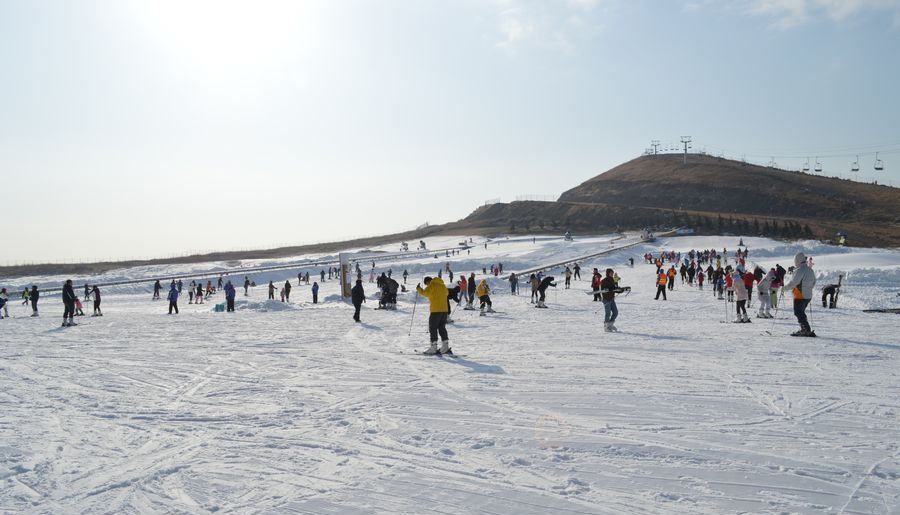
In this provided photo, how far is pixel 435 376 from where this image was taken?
352 inches

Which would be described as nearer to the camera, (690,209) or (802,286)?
(802,286)

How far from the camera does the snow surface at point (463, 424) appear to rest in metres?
4.56

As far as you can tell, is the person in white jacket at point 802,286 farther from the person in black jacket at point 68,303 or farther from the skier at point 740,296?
the person in black jacket at point 68,303

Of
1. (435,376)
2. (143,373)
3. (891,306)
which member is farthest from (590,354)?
(891,306)

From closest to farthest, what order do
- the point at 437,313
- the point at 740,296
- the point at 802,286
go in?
the point at 437,313, the point at 802,286, the point at 740,296

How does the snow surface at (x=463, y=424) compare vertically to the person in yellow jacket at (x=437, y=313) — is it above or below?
below

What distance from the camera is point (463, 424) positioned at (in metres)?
6.32

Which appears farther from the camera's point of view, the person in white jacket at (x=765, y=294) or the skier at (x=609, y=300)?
the person in white jacket at (x=765, y=294)

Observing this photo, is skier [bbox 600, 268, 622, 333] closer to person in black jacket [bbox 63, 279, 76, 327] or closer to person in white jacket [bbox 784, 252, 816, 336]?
person in white jacket [bbox 784, 252, 816, 336]

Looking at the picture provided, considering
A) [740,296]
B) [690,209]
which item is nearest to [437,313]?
[740,296]

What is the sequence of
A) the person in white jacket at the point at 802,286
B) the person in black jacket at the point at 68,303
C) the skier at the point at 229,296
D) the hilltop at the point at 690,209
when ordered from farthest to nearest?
the hilltop at the point at 690,209, the skier at the point at 229,296, the person in black jacket at the point at 68,303, the person in white jacket at the point at 802,286

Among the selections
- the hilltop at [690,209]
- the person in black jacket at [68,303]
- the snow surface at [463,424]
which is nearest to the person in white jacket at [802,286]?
the snow surface at [463,424]

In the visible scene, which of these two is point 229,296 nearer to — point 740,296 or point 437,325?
point 437,325

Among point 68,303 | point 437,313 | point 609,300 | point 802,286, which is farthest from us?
point 68,303
